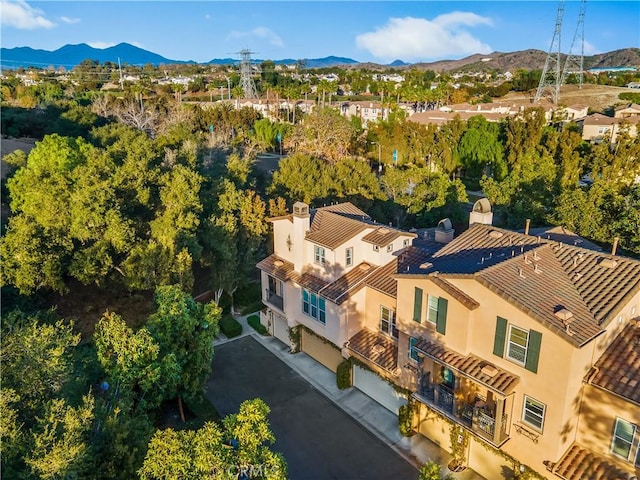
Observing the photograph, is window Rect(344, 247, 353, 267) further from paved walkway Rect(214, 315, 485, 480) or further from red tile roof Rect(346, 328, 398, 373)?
paved walkway Rect(214, 315, 485, 480)

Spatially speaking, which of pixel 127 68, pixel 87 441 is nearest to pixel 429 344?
pixel 87 441

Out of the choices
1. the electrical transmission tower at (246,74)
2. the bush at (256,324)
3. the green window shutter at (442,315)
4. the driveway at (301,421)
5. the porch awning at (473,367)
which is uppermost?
the electrical transmission tower at (246,74)

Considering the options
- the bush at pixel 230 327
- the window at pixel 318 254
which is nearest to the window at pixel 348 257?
the window at pixel 318 254

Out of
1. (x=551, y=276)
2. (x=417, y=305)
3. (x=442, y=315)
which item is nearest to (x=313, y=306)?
(x=417, y=305)

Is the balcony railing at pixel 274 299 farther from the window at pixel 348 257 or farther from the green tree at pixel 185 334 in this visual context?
the green tree at pixel 185 334

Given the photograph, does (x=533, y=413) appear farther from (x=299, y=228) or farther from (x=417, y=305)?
(x=299, y=228)

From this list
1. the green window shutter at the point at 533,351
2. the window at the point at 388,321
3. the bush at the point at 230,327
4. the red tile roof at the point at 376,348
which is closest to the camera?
the green window shutter at the point at 533,351

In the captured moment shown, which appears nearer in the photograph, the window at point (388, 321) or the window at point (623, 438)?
the window at point (623, 438)

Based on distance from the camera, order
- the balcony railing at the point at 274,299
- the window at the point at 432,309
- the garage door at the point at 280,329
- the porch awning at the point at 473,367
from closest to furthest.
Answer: the porch awning at the point at 473,367 → the window at the point at 432,309 → the balcony railing at the point at 274,299 → the garage door at the point at 280,329
